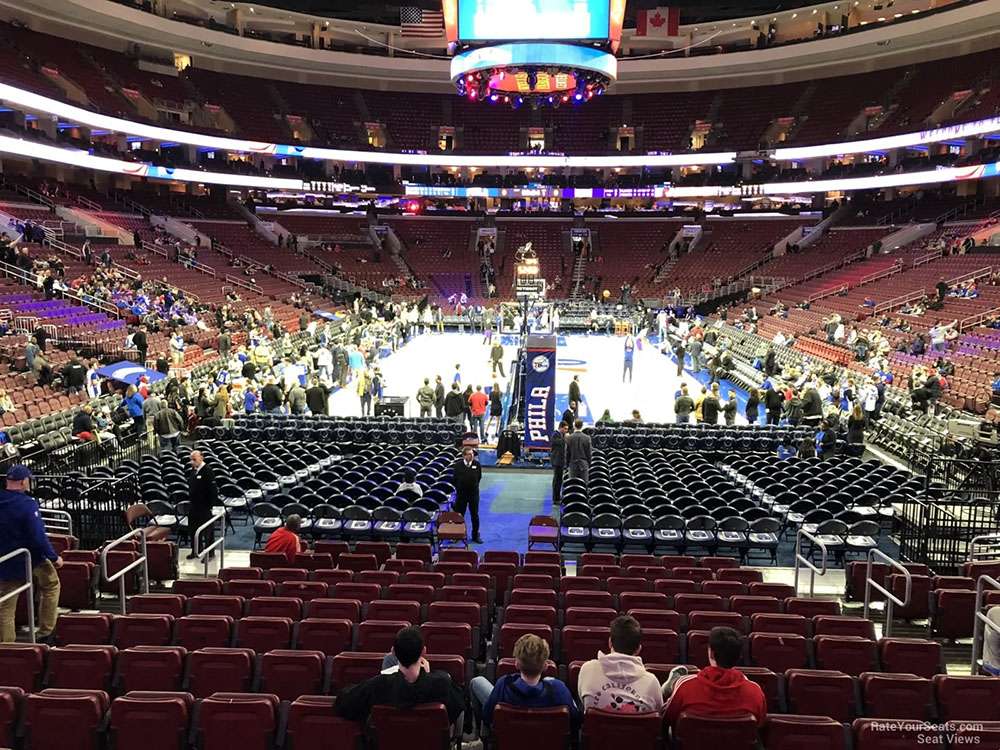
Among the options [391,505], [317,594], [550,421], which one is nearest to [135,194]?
[550,421]

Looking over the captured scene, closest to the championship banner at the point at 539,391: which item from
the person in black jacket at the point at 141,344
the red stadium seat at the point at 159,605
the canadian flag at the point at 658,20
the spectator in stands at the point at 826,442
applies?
the spectator in stands at the point at 826,442

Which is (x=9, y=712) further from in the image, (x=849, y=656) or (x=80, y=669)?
(x=849, y=656)

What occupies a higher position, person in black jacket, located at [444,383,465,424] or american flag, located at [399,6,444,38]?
american flag, located at [399,6,444,38]

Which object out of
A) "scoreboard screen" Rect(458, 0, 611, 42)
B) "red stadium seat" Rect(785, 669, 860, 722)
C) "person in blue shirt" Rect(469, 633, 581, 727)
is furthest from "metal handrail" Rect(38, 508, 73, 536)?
"scoreboard screen" Rect(458, 0, 611, 42)

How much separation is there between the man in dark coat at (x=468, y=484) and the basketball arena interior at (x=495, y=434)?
0.04 m

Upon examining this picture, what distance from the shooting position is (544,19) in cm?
2150

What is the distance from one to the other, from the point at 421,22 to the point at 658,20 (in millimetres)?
14125

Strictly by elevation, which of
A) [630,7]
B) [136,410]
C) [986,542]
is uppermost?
[630,7]

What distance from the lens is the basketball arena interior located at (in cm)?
516

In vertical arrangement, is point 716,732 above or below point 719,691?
below

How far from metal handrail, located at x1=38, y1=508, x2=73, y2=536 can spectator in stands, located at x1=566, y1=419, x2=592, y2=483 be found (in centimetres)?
755

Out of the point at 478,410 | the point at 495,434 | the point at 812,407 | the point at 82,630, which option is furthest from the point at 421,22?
the point at 82,630

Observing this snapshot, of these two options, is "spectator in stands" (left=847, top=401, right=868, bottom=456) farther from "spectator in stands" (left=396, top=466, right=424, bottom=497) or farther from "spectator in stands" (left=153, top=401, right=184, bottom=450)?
"spectator in stands" (left=153, top=401, right=184, bottom=450)

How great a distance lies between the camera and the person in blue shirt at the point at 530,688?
401 cm
